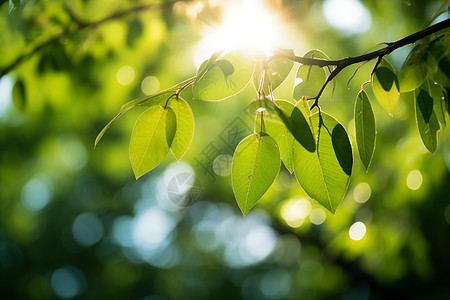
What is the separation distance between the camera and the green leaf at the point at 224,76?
541 mm

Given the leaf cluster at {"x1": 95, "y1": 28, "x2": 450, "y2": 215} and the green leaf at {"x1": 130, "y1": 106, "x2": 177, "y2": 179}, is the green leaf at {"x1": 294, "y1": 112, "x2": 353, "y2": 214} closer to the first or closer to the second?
the leaf cluster at {"x1": 95, "y1": 28, "x2": 450, "y2": 215}

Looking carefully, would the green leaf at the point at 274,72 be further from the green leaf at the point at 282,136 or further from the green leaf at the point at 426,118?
the green leaf at the point at 426,118

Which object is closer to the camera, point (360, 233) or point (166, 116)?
point (166, 116)

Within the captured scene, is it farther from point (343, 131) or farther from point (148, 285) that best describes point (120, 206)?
point (343, 131)

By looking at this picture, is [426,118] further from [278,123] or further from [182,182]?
[182,182]

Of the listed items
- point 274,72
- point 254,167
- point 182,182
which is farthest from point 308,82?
point 182,182

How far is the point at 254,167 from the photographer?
0.57 m

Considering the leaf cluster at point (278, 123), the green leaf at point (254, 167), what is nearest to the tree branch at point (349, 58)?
the leaf cluster at point (278, 123)

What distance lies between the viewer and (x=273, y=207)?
421 centimetres

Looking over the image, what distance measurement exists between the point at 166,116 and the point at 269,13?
0.99 m

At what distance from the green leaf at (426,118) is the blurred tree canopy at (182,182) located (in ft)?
0.80

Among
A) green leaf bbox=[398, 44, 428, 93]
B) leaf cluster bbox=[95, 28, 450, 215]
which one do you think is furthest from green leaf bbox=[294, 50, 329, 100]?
green leaf bbox=[398, 44, 428, 93]

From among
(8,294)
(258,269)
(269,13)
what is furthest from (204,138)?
(8,294)

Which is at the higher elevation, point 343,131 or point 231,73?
point 231,73
